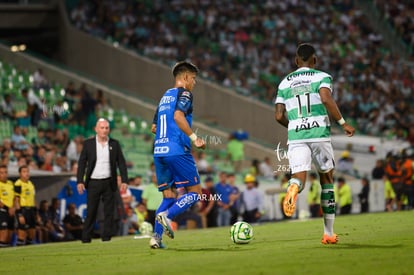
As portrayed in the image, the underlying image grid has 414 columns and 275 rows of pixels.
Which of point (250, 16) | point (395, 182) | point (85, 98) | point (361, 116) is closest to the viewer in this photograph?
point (395, 182)

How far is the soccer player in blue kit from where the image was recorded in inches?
537

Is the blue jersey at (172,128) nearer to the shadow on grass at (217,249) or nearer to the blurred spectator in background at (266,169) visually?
the shadow on grass at (217,249)

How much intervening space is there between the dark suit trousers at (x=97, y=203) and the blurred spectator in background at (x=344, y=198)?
40.4 ft

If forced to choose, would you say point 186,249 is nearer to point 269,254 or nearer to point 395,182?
point 269,254

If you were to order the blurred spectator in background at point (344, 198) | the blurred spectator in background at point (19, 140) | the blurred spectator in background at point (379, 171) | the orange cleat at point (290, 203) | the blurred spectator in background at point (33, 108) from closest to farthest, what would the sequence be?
1. the orange cleat at point (290, 203)
2. the blurred spectator in background at point (19, 140)
3. the blurred spectator in background at point (344, 198)
4. the blurred spectator in background at point (33, 108)
5. the blurred spectator in background at point (379, 171)

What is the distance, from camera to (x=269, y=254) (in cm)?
1228

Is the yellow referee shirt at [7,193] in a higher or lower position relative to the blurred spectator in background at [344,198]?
lower

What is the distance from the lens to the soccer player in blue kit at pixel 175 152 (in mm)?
13633

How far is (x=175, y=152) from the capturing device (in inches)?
538

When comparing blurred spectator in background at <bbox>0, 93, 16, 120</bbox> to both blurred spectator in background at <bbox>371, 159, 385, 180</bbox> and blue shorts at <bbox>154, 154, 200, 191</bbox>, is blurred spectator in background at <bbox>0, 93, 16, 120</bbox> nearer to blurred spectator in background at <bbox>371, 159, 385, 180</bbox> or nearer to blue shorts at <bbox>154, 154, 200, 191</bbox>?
blurred spectator in background at <bbox>371, 159, 385, 180</bbox>

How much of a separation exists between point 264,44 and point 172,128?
2870 centimetres

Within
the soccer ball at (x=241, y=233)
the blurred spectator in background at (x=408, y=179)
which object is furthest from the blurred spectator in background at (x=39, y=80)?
the soccer ball at (x=241, y=233)

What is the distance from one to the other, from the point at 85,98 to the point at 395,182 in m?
10.2

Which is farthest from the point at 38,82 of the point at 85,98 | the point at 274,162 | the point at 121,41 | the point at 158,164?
the point at 158,164
